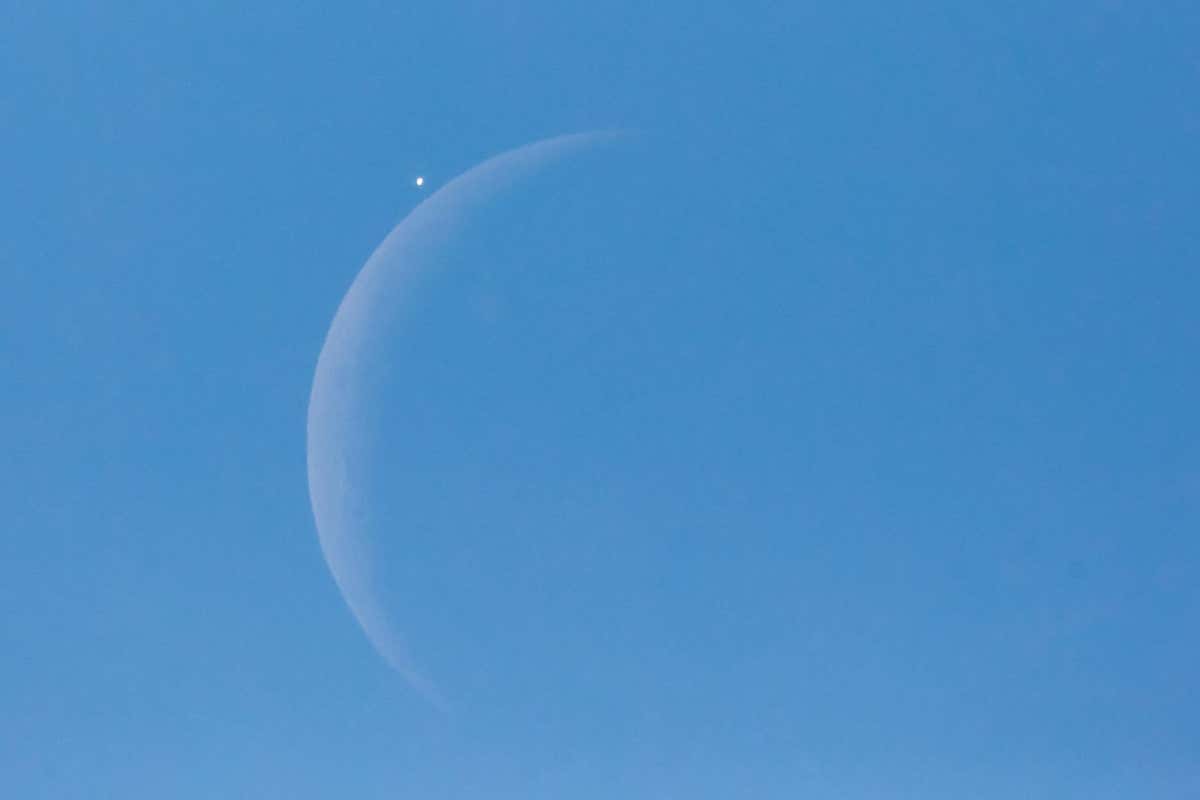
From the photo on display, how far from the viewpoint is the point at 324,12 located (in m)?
2.04

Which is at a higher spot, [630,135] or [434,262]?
[630,135]

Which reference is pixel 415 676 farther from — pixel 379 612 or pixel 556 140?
pixel 556 140

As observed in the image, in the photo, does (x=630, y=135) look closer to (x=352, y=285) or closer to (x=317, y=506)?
(x=352, y=285)

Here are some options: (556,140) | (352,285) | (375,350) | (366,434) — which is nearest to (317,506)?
(366,434)

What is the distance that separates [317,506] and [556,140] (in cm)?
100

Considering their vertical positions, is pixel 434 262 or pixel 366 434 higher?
pixel 434 262

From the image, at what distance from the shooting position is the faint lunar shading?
2002mm

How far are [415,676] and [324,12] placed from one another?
5.03 ft

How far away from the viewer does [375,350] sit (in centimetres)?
204

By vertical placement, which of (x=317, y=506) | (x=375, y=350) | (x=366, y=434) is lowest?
(x=317, y=506)

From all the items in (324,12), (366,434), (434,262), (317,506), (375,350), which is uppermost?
(324,12)

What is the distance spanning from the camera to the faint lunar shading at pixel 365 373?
2002 mm

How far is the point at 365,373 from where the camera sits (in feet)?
6.67

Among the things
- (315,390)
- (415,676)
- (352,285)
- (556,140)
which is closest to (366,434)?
(315,390)
